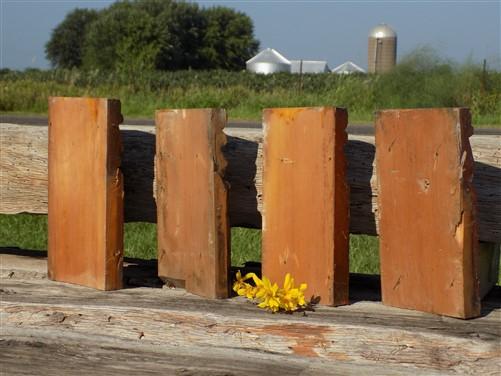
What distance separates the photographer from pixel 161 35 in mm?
60469

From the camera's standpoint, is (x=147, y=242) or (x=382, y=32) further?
(x=382, y=32)

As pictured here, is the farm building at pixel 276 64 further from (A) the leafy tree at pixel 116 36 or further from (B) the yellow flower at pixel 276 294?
(B) the yellow flower at pixel 276 294

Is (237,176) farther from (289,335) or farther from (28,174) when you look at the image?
(28,174)

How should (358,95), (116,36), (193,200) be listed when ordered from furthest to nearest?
(116,36) < (358,95) < (193,200)

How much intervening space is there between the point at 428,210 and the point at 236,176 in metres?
0.69

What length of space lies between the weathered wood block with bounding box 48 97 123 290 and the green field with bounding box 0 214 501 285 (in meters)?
1.68

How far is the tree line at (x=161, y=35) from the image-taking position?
195 feet

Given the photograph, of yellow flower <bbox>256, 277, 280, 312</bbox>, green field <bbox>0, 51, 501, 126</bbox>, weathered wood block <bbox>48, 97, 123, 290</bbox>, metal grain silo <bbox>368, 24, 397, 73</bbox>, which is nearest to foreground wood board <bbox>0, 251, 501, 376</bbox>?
yellow flower <bbox>256, 277, 280, 312</bbox>

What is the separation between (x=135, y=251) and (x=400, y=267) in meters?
2.80

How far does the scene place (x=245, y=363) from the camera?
212 cm

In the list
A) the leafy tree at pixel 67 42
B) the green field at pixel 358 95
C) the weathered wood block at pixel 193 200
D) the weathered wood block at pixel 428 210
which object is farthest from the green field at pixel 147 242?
the leafy tree at pixel 67 42

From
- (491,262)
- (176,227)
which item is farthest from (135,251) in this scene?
(491,262)

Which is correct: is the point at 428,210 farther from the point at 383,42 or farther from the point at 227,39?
the point at 227,39

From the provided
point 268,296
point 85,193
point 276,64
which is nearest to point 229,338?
point 268,296
